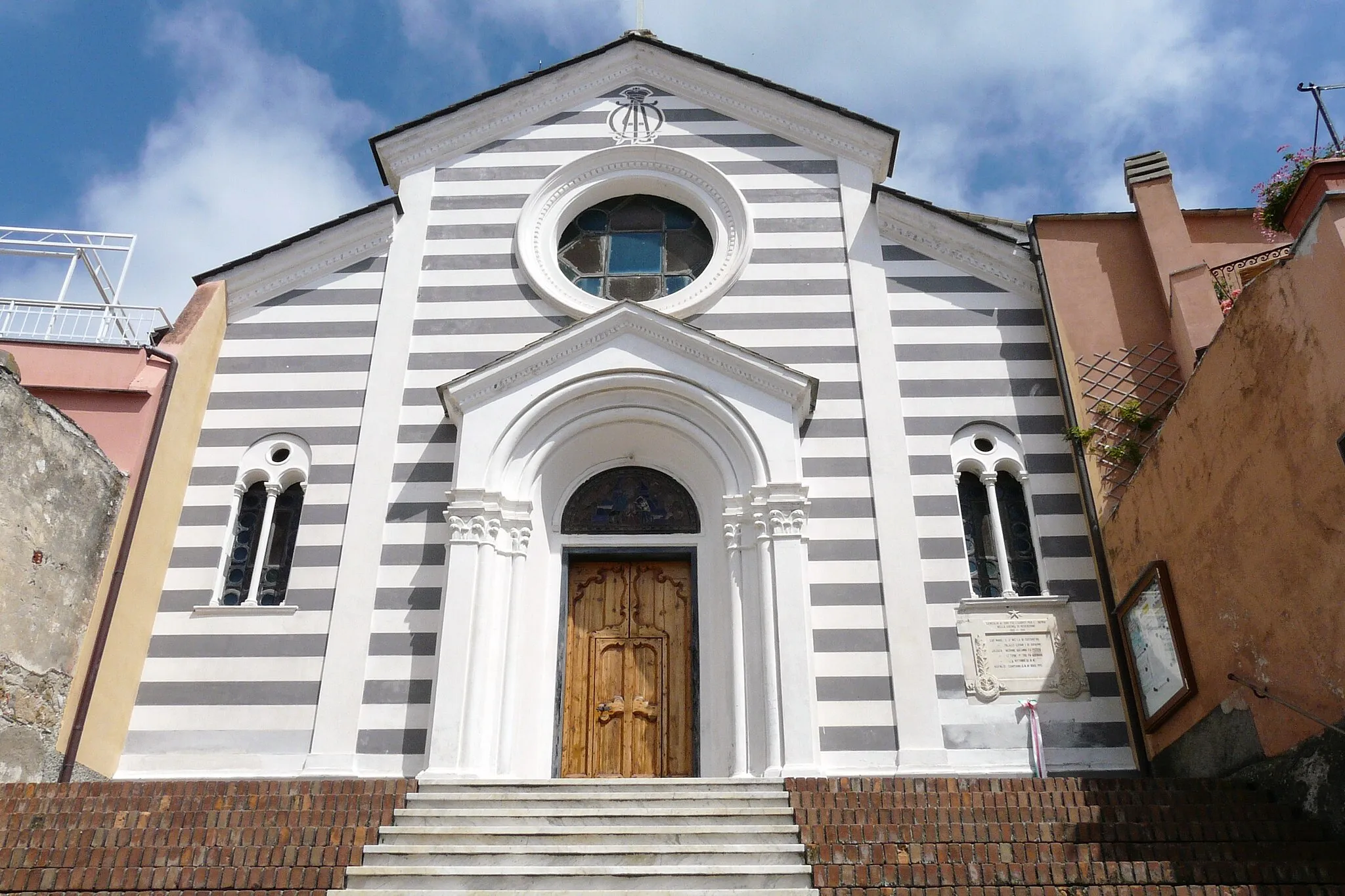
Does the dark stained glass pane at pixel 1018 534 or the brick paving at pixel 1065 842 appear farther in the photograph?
the dark stained glass pane at pixel 1018 534

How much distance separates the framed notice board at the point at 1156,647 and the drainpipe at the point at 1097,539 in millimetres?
111

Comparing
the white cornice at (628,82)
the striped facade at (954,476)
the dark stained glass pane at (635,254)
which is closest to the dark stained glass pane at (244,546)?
the white cornice at (628,82)

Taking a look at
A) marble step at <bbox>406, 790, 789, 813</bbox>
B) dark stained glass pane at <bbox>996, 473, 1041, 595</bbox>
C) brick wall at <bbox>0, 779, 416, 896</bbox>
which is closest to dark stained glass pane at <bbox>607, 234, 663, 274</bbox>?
dark stained glass pane at <bbox>996, 473, 1041, 595</bbox>

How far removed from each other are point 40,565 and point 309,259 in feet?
18.3

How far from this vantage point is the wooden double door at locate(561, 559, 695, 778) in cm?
1244

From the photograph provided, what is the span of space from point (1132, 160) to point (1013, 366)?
3.16 m

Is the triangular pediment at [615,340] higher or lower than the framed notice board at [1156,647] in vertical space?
higher

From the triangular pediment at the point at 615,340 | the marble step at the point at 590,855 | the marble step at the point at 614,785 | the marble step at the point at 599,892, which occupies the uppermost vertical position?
the triangular pediment at the point at 615,340

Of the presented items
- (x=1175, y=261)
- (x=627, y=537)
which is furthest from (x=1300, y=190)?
(x=627, y=537)

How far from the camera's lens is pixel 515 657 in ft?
40.4

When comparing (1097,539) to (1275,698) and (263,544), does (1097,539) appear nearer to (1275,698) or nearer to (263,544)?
(1275,698)

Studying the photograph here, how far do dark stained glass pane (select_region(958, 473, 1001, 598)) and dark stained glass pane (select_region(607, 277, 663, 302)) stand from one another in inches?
186

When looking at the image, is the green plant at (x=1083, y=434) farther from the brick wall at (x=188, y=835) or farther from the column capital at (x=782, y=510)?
the brick wall at (x=188, y=835)

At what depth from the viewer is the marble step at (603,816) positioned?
940cm
